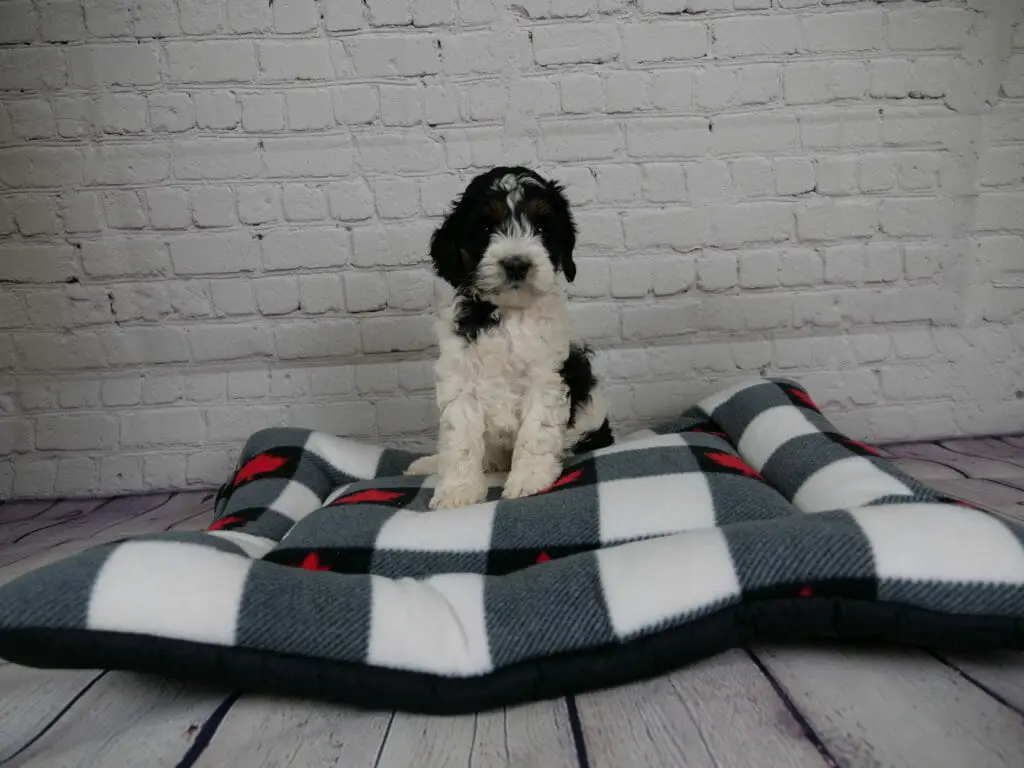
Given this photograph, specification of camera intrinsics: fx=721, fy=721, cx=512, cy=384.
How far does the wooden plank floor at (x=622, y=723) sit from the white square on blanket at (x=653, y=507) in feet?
1.19

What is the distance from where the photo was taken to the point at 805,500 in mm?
1774

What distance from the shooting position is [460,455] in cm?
195

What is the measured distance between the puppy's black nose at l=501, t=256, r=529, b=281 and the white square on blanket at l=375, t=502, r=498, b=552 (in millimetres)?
608

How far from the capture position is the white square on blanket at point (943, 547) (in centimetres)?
118

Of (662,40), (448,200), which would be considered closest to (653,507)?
(448,200)

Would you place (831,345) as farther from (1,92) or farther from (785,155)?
(1,92)

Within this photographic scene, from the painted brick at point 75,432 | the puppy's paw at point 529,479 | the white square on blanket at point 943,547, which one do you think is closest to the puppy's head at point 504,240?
the puppy's paw at point 529,479

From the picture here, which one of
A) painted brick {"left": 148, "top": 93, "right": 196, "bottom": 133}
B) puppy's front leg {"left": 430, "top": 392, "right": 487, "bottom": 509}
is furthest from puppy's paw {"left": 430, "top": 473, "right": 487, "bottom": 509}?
painted brick {"left": 148, "top": 93, "right": 196, "bottom": 133}

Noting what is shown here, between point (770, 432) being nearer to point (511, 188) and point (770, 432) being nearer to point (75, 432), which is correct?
point (511, 188)

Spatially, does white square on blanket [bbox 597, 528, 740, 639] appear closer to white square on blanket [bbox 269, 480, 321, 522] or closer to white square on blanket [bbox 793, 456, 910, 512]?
white square on blanket [bbox 793, 456, 910, 512]

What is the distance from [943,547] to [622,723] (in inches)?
24.6

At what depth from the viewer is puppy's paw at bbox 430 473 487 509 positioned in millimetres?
1895

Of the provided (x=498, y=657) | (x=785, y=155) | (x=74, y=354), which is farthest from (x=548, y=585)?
(x=74, y=354)

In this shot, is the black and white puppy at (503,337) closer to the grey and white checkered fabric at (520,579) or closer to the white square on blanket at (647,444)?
the white square on blanket at (647,444)
